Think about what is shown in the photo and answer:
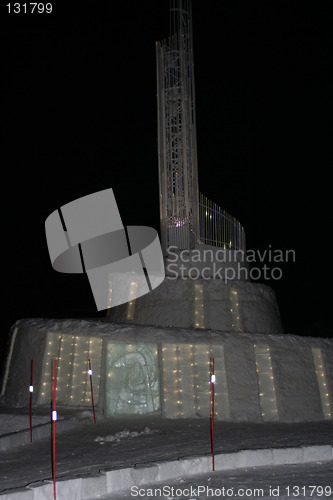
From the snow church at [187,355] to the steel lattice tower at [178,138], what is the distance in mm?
533

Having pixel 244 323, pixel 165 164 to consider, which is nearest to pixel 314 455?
pixel 244 323

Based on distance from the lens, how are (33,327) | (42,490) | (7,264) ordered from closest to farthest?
(42,490), (33,327), (7,264)

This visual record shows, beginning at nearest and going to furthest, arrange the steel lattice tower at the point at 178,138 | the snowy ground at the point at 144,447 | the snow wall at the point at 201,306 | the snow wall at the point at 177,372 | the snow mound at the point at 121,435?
the snowy ground at the point at 144,447, the snow mound at the point at 121,435, the snow wall at the point at 177,372, the snow wall at the point at 201,306, the steel lattice tower at the point at 178,138

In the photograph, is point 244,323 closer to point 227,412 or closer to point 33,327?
point 227,412

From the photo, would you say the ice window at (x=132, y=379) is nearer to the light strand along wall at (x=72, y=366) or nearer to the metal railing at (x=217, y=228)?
the light strand along wall at (x=72, y=366)

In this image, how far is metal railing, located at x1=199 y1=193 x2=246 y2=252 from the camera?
1734 cm

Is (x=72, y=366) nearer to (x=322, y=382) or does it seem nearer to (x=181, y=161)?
(x=322, y=382)

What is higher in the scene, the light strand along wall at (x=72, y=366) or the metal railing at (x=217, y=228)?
the metal railing at (x=217, y=228)

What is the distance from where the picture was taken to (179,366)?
13.9m

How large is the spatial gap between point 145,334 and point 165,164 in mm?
5482

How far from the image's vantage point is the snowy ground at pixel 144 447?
29.5 feet

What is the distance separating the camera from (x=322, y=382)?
1463 cm

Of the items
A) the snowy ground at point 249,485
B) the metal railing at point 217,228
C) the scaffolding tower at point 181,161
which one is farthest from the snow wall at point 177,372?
the snowy ground at point 249,485

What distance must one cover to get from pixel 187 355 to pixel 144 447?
134 inches
